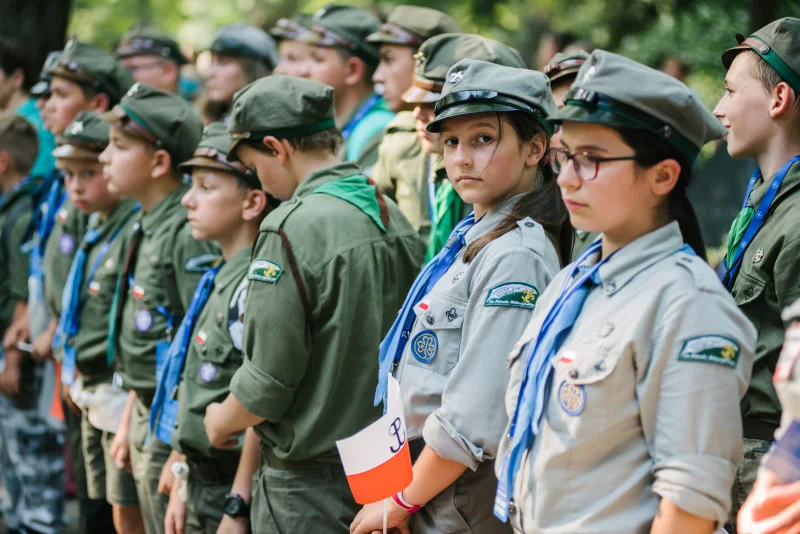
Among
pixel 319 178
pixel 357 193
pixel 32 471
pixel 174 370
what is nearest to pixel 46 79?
pixel 32 471

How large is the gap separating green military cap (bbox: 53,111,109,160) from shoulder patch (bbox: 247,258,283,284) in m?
2.51

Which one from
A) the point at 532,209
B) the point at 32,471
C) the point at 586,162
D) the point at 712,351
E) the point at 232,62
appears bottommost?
the point at 32,471

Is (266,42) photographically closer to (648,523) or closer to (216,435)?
(216,435)

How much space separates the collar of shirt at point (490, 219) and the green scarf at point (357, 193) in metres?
0.75

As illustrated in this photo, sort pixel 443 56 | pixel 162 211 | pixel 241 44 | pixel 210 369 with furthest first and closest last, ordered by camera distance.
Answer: pixel 241 44
pixel 162 211
pixel 443 56
pixel 210 369

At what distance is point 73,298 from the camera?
5.63 m

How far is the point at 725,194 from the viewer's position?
8.30m

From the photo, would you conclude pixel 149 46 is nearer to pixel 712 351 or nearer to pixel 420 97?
pixel 420 97

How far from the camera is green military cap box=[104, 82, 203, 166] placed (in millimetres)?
5391

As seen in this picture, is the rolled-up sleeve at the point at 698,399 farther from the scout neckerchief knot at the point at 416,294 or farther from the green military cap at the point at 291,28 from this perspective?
the green military cap at the point at 291,28

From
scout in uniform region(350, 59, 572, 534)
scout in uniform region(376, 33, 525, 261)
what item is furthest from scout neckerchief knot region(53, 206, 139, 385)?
scout in uniform region(350, 59, 572, 534)

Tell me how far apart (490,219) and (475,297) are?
0.33m

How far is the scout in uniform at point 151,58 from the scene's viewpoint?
27.3 ft

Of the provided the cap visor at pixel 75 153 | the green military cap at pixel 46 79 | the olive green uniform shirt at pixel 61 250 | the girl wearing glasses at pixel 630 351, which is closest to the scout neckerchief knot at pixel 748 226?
the girl wearing glasses at pixel 630 351
